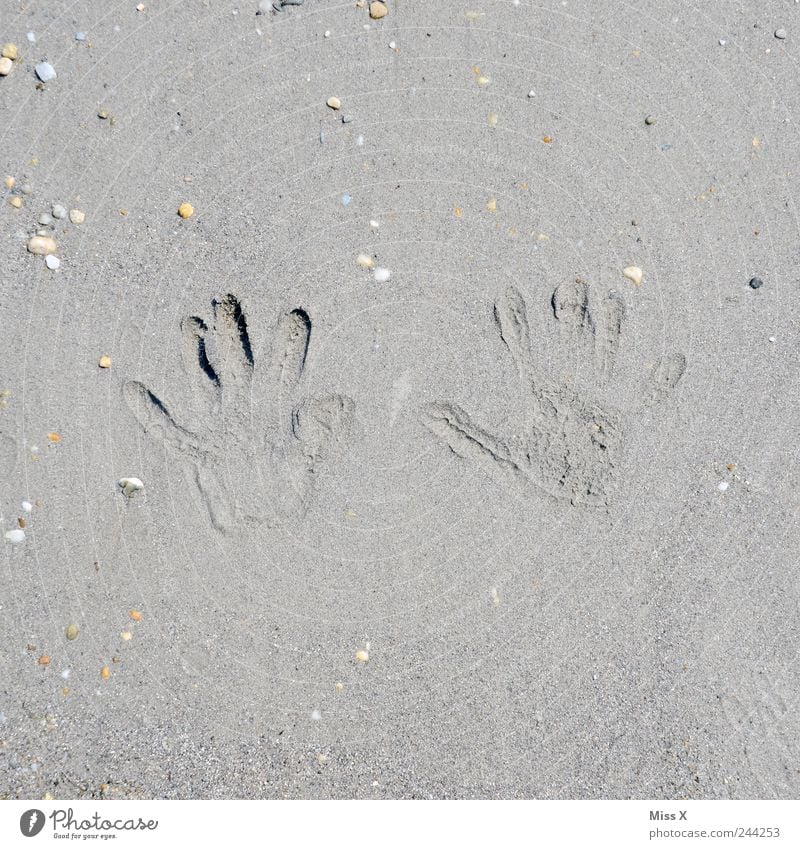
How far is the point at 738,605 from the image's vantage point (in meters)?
2.39

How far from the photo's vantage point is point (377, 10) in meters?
2.35

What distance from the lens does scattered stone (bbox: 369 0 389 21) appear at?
7.70ft

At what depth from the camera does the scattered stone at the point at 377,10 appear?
235 centimetres

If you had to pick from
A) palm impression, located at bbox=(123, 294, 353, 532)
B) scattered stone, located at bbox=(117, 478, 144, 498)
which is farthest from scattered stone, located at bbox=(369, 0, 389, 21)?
scattered stone, located at bbox=(117, 478, 144, 498)

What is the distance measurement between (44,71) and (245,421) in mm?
1433

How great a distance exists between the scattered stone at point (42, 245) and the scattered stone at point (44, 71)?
0.57m

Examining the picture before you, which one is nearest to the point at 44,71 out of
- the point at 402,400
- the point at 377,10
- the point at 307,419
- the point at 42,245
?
the point at 42,245

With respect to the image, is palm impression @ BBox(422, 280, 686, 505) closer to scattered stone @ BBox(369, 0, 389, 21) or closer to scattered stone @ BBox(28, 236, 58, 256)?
scattered stone @ BBox(369, 0, 389, 21)

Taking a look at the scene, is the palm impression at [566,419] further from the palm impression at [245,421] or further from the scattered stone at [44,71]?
the scattered stone at [44,71]
